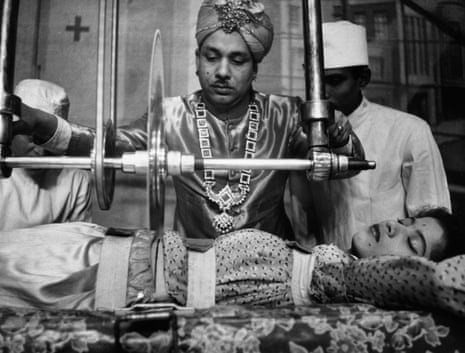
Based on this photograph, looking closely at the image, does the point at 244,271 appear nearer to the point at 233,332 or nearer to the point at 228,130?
the point at 233,332

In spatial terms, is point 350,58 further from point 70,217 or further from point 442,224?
point 70,217

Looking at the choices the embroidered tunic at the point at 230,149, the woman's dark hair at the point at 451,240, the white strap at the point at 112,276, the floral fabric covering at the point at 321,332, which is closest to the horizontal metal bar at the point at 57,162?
the white strap at the point at 112,276

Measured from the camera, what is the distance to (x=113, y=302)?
0.74 meters

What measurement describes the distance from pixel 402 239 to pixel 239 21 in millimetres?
571

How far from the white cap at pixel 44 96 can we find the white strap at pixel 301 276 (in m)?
0.64

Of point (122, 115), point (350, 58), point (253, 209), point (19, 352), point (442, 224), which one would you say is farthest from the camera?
point (122, 115)

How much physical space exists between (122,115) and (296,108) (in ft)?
1.50

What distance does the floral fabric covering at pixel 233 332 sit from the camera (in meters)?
0.61

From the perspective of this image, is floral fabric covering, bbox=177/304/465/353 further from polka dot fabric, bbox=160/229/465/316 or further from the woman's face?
the woman's face

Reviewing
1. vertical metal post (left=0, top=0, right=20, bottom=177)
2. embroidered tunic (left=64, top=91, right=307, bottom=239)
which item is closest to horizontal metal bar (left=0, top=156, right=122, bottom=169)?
vertical metal post (left=0, top=0, right=20, bottom=177)

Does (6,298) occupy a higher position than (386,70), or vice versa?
(386,70)

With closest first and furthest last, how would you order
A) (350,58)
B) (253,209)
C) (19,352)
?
(19,352) → (253,209) → (350,58)

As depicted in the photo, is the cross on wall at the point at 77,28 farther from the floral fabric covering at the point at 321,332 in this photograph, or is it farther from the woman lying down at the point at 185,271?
the floral fabric covering at the point at 321,332

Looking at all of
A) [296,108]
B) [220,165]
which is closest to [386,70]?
[296,108]
